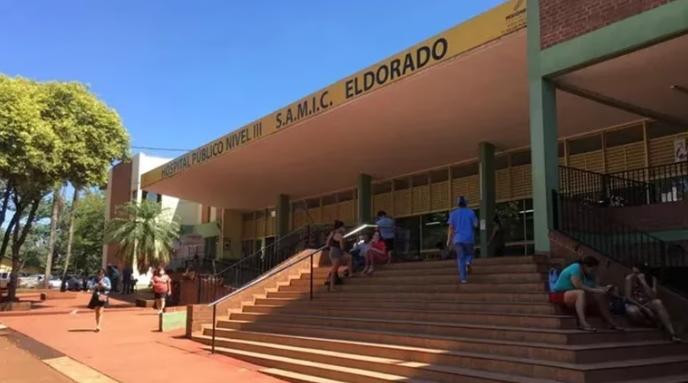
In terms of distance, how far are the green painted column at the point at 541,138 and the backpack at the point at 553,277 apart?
1.28 metres

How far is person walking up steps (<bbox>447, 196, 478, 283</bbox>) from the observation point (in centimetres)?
1127

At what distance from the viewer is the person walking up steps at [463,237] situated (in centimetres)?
1127

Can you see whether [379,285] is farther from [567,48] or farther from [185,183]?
[185,183]

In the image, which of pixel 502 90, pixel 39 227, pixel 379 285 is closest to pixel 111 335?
pixel 379 285

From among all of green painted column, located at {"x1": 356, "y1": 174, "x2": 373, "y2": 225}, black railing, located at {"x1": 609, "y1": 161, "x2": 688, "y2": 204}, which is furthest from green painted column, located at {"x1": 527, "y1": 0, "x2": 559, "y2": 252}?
green painted column, located at {"x1": 356, "y1": 174, "x2": 373, "y2": 225}

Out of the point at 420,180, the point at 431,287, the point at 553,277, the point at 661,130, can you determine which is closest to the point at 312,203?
the point at 420,180

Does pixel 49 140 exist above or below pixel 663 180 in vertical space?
above

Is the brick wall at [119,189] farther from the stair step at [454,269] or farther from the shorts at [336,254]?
the stair step at [454,269]

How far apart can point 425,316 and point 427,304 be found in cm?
59

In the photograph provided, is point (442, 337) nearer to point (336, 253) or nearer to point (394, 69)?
point (336, 253)

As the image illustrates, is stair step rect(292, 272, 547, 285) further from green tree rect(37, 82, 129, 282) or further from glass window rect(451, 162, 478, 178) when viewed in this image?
green tree rect(37, 82, 129, 282)

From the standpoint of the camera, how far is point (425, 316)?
10477mm

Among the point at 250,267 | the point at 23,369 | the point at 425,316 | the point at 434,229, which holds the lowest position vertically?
the point at 23,369

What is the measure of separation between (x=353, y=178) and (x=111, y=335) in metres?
11.3
